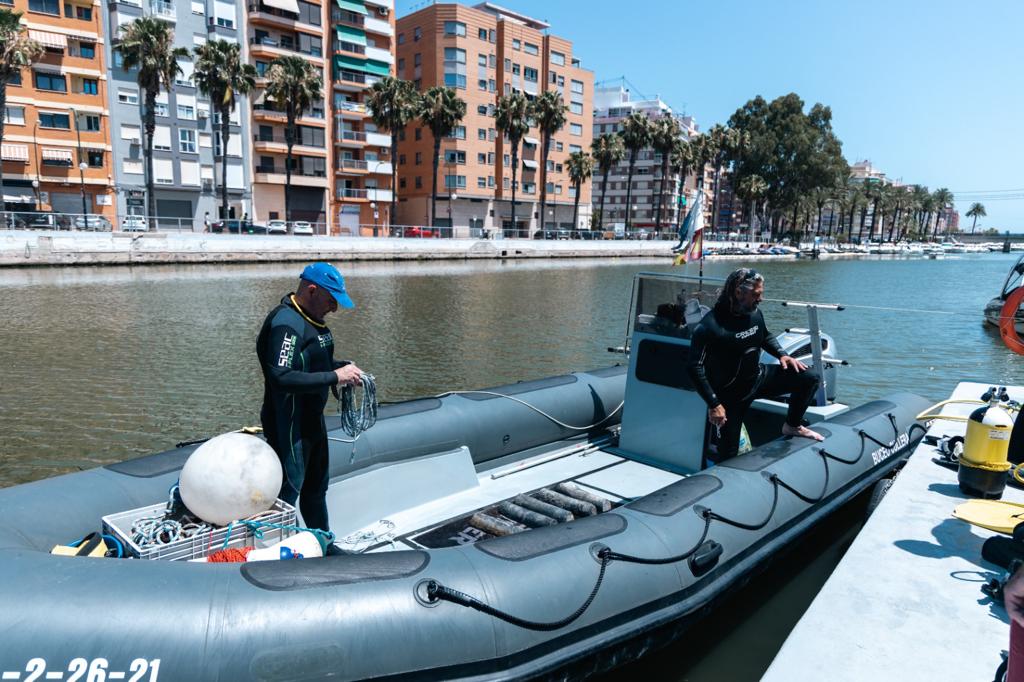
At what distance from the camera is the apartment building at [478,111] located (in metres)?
53.4

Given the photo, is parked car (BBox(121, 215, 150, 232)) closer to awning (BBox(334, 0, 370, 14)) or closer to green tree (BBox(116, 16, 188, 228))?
green tree (BBox(116, 16, 188, 228))

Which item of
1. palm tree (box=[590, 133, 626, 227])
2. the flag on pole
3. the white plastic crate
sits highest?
palm tree (box=[590, 133, 626, 227])

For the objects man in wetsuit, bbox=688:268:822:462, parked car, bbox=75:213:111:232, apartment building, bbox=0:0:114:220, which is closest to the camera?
man in wetsuit, bbox=688:268:822:462

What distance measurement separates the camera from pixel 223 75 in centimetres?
3653

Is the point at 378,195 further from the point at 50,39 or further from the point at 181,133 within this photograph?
the point at 50,39

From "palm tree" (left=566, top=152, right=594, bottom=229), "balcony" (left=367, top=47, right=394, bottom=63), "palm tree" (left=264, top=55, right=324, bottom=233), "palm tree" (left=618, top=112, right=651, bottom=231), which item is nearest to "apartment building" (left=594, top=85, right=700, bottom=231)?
"palm tree" (left=618, top=112, right=651, bottom=231)

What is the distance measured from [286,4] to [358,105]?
26.1 ft

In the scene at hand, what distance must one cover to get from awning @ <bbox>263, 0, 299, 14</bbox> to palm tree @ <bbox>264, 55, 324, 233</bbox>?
13.8ft

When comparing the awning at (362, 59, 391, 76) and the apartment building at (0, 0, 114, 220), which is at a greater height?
the awning at (362, 59, 391, 76)

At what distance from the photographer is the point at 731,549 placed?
13.0 feet

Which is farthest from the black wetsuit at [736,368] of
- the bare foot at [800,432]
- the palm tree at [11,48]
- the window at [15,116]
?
the window at [15,116]

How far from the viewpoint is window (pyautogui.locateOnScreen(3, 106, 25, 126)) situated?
3506 cm

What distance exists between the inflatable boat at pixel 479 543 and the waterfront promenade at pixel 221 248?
27567 millimetres

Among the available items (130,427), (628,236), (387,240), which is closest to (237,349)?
(130,427)
